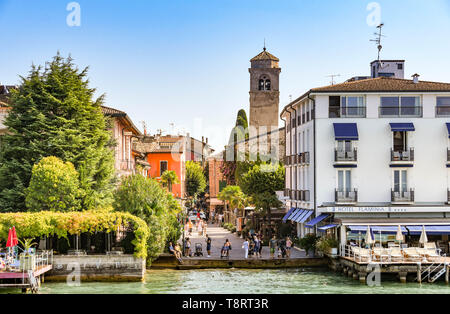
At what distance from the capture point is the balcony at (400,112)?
43000 millimetres

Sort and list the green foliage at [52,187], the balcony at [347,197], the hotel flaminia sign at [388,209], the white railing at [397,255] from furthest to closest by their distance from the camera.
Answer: the balcony at [347,197] → the hotel flaminia sign at [388,209] → the green foliage at [52,187] → the white railing at [397,255]

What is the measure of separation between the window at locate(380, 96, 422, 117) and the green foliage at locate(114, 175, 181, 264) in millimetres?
16219

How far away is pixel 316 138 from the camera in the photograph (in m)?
43.0

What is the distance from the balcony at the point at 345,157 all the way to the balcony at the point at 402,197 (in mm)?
3387

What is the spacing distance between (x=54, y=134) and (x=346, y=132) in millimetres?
19158

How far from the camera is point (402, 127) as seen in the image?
42.2m

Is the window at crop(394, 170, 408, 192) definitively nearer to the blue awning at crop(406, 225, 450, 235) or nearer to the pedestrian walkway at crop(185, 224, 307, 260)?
the blue awning at crop(406, 225, 450, 235)

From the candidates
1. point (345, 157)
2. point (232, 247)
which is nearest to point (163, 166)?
point (232, 247)

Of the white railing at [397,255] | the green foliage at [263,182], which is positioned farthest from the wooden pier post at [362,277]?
the green foliage at [263,182]

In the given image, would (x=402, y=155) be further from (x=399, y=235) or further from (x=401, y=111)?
(x=399, y=235)

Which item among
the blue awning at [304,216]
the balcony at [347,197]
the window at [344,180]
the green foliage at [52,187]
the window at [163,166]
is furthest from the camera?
the window at [163,166]

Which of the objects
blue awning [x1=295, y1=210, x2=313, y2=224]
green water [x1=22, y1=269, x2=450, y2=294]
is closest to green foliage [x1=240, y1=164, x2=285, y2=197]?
blue awning [x1=295, y1=210, x2=313, y2=224]

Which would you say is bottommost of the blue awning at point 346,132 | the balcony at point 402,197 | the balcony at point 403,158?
the balcony at point 402,197

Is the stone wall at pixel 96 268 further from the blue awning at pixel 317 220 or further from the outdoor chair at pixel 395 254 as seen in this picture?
the outdoor chair at pixel 395 254
